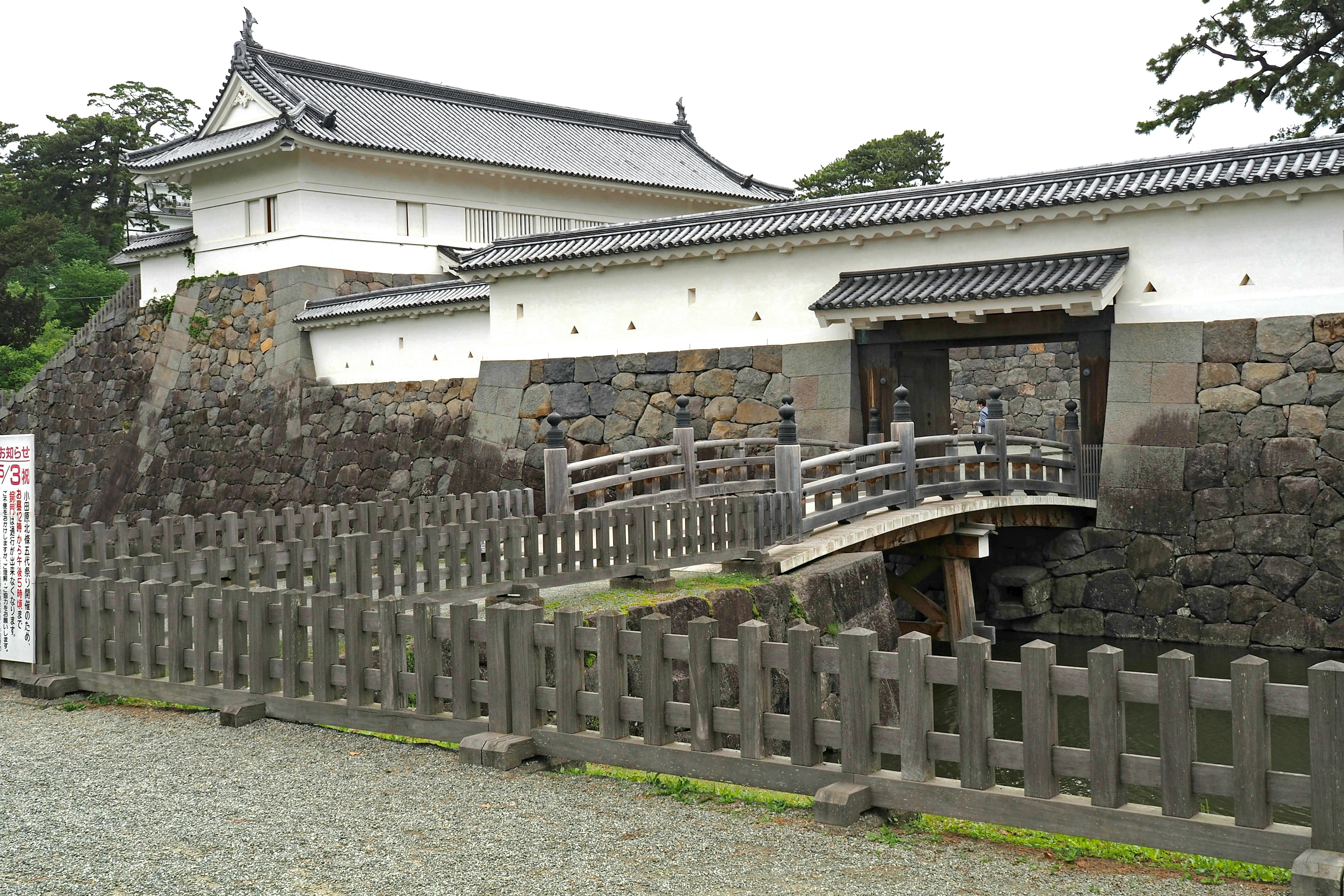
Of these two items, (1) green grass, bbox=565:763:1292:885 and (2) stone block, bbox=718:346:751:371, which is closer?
(1) green grass, bbox=565:763:1292:885

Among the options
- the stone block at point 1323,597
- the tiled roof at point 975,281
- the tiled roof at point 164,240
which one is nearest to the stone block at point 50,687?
the tiled roof at point 975,281

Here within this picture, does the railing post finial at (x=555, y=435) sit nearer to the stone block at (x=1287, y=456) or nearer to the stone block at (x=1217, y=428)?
the stone block at (x=1217, y=428)

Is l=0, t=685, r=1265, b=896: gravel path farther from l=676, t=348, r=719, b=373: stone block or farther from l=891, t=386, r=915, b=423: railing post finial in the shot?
l=676, t=348, r=719, b=373: stone block

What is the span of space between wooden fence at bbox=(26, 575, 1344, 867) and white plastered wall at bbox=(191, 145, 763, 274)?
13.7 m

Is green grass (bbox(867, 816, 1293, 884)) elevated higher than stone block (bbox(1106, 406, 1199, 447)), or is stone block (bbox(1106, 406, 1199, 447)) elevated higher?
stone block (bbox(1106, 406, 1199, 447))

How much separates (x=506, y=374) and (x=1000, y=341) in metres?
7.25

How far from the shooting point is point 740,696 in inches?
205

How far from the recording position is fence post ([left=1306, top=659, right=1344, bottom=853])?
388cm

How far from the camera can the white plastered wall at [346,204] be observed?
19.9 m

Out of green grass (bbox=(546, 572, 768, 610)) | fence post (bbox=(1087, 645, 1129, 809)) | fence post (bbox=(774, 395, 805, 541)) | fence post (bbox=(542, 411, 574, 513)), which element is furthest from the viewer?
fence post (bbox=(774, 395, 805, 541))

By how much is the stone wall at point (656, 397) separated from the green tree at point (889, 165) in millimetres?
20095

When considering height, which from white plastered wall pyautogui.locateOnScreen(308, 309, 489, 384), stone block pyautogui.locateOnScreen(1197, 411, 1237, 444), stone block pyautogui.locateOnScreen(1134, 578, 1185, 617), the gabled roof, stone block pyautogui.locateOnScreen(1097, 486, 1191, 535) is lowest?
stone block pyautogui.locateOnScreen(1134, 578, 1185, 617)

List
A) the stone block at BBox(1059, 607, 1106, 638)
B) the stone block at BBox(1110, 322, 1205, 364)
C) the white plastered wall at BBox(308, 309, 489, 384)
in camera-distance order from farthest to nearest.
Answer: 1. the white plastered wall at BBox(308, 309, 489, 384)
2. the stone block at BBox(1059, 607, 1106, 638)
3. the stone block at BBox(1110, 322, 1205, 364)

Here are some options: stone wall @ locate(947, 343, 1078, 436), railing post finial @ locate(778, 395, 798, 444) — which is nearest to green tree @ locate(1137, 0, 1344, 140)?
stone wall @ locate(947, 343, 1078, 436)
